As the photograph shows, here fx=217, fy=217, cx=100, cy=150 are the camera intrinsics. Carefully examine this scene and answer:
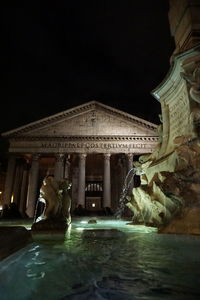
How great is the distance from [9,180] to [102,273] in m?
27.8

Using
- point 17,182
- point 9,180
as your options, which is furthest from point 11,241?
point 17,182

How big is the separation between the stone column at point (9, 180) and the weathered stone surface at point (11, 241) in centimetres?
2554

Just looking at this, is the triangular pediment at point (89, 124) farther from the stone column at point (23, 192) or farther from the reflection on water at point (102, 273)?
the reflection on water at point (102, 273)

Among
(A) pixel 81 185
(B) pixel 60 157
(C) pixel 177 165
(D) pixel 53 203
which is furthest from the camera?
(B) pixel 60 157

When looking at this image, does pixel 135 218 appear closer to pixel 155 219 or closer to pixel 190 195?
pixel 155 219

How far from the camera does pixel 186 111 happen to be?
19.2 ft

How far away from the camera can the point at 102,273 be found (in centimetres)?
218

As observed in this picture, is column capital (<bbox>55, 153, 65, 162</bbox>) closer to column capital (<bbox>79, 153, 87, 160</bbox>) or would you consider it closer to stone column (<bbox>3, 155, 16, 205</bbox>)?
column capital (<bbox>79, 153, 87, 160</bbox>)

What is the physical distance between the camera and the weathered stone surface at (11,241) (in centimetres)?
252

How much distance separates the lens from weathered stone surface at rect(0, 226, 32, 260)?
8.27 ft

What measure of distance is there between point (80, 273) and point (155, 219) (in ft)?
14.6

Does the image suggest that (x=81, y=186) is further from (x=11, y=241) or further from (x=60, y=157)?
(x=11, y=241)

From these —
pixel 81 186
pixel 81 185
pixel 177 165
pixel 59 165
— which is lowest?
pixel 177 165

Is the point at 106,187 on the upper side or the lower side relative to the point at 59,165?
lower
